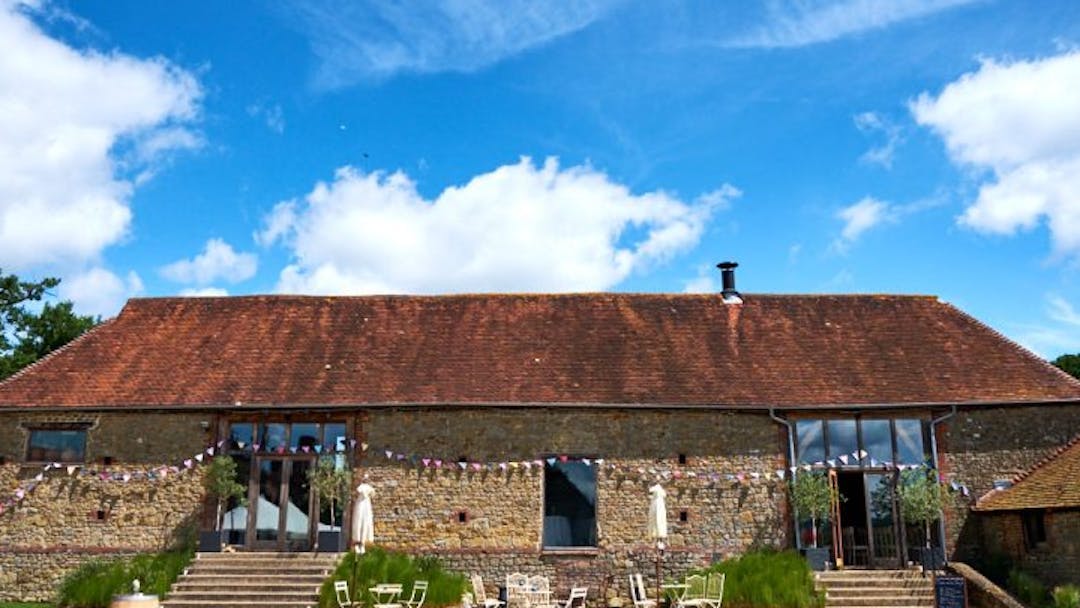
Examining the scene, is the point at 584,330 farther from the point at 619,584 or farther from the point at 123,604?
the point at 123,604

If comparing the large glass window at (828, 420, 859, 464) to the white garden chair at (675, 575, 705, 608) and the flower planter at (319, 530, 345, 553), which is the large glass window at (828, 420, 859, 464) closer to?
the white garden chair at (675, 575, 705, 608)

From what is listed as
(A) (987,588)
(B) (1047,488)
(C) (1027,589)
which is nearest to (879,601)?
(A) (987,588)

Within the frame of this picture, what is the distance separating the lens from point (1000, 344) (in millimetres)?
18984

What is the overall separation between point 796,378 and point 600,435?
427 centimetres

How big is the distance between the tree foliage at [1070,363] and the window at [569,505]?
24.5 m

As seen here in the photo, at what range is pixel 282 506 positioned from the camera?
17.0 meters

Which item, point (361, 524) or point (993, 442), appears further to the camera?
point (993, 442)

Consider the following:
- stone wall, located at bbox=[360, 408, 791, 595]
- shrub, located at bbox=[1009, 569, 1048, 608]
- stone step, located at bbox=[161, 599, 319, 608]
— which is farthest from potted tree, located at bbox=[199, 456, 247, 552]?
shrub, located at bbox=[1009, 569, 1048, 608]

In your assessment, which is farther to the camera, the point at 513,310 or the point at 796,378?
the point at 513,310

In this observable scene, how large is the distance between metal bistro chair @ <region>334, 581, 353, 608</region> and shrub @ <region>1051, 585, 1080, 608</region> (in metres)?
11.2

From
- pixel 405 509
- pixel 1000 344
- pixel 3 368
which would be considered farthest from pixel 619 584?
pixel 3 368

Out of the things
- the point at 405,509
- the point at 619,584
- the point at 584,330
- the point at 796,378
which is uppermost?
the point at 584,330

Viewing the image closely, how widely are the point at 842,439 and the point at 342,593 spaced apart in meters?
9.71

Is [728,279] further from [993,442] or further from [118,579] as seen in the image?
[118,579]
